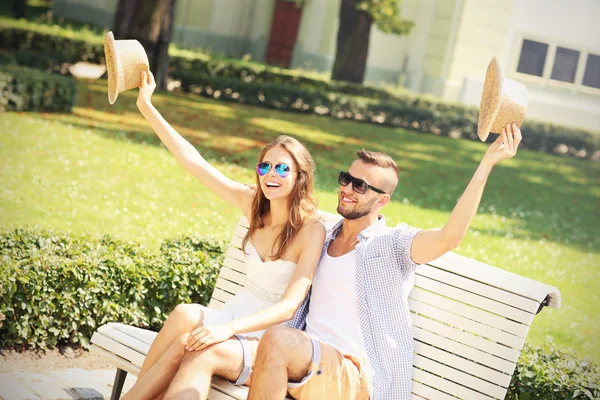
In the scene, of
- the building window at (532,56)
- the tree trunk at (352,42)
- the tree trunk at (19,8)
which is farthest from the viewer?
the tree trunk at (19,8)

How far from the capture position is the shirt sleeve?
400 cm

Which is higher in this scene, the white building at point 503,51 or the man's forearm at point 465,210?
the white building at point 503,51

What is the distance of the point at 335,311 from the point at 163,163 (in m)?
7.86

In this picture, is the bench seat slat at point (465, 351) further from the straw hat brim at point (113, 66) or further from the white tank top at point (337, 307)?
the straw hat brim at point (113, 66)

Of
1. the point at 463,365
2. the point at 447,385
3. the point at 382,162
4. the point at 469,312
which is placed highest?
the point at 382,162

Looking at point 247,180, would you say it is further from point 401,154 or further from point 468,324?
point 468,324

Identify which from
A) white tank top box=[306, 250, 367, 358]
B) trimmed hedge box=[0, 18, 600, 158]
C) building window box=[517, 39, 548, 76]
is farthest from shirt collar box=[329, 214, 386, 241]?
building window box=[517, 39, 548, 76]

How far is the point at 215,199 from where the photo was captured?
1064 centimetres

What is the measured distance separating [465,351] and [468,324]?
132 millimetres

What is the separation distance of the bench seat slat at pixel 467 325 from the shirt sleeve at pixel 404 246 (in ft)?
0.80

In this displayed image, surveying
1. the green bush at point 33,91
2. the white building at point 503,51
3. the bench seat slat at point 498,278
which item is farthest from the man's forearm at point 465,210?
the white building at point 503,51

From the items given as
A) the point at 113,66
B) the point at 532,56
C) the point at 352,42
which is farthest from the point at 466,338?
the point at 532,56

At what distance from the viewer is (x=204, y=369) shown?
369 centimetres

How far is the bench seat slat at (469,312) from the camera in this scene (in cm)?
399
